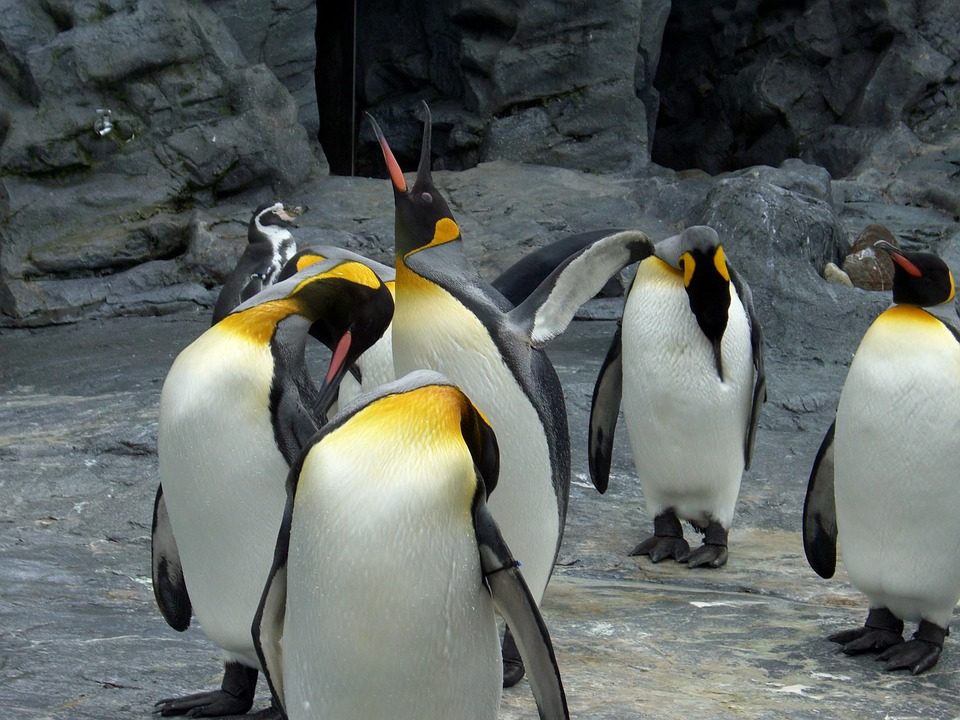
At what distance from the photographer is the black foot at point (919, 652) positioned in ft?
12.0

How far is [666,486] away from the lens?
528 cm

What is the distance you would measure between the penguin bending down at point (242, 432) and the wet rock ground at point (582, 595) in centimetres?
28

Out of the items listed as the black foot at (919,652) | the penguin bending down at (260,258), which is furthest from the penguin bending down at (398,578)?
the penguin bending down at (260,258)

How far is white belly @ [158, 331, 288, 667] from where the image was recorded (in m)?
3.02

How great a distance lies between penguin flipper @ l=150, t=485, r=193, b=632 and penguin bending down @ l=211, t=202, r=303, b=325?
12.0ft

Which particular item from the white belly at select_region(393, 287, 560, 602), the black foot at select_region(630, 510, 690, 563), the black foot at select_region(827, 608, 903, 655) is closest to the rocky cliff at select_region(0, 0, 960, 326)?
the black foot at select_region(630, 510, 690, 563)

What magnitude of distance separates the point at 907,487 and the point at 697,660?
2.49 feet

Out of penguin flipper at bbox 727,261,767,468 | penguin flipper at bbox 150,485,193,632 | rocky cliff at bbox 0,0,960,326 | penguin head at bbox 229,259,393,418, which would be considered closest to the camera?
penguin head at bbox 229,259,393,418

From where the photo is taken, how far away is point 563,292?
3682 millimetres

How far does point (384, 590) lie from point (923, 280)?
210cm

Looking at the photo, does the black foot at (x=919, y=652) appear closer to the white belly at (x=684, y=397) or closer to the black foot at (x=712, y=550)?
the black foot at (x=712, y=550)

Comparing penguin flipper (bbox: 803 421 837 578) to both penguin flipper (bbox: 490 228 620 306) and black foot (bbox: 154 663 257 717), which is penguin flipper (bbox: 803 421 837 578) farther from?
black foot (bbox: 154 663 257 717)

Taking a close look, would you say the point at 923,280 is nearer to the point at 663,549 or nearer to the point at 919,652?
the point at 919,652

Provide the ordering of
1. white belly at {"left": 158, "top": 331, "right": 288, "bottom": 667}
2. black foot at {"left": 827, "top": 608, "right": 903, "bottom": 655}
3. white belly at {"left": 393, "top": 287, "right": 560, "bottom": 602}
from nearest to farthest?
1. white belly at {"left": 158, "top": 331, "right": 288, "bottom": 667}
2. white belly at {"left": 393, "top": 287, "right": 560, "bottom": 602}
3. black foot at {"left": 827, "top": 608, "right": 903, "bottom": 655}
